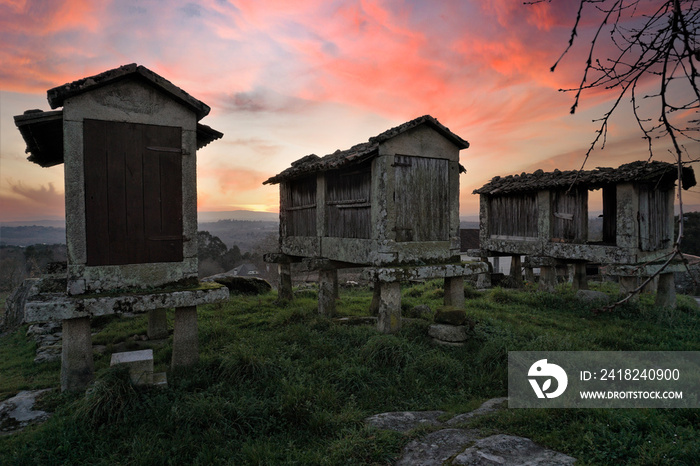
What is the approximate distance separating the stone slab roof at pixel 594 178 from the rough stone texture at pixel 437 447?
6.37m

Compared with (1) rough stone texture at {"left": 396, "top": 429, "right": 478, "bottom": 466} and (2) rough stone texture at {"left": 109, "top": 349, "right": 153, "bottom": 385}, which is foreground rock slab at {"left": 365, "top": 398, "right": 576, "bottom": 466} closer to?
(1) rough stone texture at {"left": 396, "top": 429, "right": 478, "bottom": 466}

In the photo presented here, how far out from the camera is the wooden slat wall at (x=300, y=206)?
10.1m

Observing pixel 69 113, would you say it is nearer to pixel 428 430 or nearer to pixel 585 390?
pixel 428 430

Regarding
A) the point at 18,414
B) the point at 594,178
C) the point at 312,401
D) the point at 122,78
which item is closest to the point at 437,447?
the point at 312,401

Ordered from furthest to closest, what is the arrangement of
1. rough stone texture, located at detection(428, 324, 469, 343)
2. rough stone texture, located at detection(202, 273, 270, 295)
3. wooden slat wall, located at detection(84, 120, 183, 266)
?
rough stone texture, located at detection(202, 273, 270, 295)
rough stone texture, located at detection(428, 324, 469, 343)
wooden slat wall, located at detection(84, 120, 183, 266)

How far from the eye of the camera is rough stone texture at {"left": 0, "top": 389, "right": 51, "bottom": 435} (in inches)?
183

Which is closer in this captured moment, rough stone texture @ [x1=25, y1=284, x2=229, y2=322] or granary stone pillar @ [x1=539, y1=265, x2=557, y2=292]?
rough stone texture @ [x1=25, y1=284, x2=229, y2=322]

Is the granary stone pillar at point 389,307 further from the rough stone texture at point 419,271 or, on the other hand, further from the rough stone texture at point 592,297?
the rough stone texture at point 592,297

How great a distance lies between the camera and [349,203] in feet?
27.9

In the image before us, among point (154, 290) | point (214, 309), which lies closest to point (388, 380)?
point (154, 290)

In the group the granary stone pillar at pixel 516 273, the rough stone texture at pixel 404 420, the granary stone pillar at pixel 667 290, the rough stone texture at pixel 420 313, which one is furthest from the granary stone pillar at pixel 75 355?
the granary stone pillar at pixel 516 273

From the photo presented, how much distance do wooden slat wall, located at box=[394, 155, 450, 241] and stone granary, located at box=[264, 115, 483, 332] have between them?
0.07 feet

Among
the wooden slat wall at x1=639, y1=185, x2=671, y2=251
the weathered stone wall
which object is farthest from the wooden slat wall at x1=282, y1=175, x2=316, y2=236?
the wooden slat wall at x1=639, y1=185, x2=671, y2=251

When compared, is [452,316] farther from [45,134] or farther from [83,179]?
[45,134]
